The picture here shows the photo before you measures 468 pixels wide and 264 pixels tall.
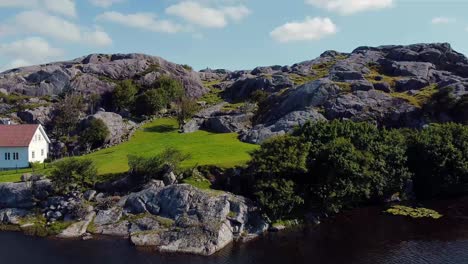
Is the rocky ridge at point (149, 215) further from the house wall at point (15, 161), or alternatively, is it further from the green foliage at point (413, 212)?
the green foliage at point (413, 212)

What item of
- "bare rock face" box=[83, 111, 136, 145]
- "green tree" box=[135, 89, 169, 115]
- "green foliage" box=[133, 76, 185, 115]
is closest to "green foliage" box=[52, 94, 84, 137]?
"bare rock face" box=[83, 111, 136, 145]

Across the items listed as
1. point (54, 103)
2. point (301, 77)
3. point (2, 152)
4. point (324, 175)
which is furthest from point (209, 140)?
point (301, 77)

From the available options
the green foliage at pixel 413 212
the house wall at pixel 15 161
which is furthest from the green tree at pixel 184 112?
the green foliage at pixel 413 212

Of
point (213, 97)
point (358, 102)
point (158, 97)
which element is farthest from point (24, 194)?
point (213, 97)

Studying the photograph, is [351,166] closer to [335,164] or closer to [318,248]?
[335,164]

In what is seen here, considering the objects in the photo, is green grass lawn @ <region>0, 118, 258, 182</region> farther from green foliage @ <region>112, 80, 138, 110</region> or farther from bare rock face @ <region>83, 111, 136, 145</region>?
green foliage @ <region>112, 80, 138, 110</region>

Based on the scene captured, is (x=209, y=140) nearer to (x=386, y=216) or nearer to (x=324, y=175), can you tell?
(x=324, y=175)
